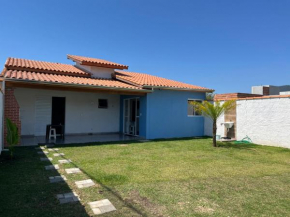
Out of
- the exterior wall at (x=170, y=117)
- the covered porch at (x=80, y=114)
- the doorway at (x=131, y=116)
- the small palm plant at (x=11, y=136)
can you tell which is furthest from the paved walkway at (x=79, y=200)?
the doorway at (x=131, y=116)

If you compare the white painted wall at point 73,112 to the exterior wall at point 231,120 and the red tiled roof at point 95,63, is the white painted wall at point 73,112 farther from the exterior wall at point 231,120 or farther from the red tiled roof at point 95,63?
the exterior wall at point 231,120

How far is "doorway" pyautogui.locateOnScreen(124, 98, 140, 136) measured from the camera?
15.0 m

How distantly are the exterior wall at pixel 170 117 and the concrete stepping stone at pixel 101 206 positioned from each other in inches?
378

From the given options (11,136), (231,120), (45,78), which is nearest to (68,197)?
(11,136)

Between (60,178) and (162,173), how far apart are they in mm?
2815

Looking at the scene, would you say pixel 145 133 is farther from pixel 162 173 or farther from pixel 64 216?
pixel 64 216

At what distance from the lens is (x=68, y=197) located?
14.0 feet

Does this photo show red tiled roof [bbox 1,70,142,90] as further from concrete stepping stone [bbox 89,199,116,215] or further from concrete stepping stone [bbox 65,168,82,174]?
concrete stepping stone [bbox 89,199,116,215]

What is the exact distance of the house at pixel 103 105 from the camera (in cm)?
1327

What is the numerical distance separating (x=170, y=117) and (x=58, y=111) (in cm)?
785

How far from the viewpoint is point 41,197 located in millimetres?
4254

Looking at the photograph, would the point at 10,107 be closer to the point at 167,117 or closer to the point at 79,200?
the point at 79,200

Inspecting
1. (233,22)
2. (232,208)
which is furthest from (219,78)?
(232,208)

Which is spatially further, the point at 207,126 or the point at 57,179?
the point at 207,126
